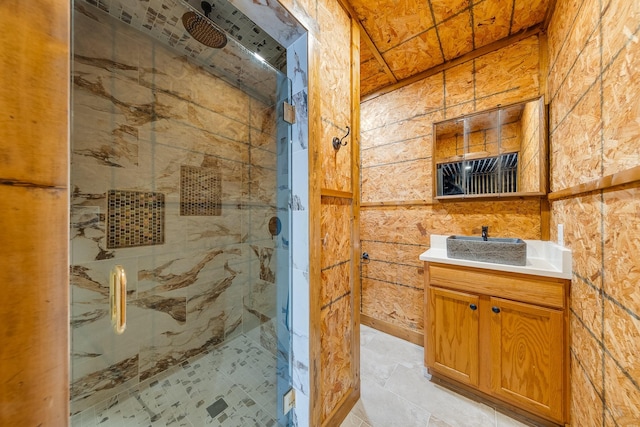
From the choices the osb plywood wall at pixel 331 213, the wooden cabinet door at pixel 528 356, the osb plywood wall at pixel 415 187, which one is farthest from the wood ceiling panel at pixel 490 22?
the wooden cabinet door at pixel 528 356

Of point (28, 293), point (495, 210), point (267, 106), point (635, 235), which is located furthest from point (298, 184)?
point (495, 210)

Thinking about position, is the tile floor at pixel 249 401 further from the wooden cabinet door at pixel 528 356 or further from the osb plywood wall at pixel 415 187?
the osb plywood wall at pixel 415 187

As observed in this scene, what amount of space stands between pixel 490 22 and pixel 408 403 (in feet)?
9.21

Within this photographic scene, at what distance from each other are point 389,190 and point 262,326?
1787 mm

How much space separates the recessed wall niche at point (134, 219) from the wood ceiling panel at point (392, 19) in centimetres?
202

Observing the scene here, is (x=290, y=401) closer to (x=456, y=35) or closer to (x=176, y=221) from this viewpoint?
(x=176, y=221)

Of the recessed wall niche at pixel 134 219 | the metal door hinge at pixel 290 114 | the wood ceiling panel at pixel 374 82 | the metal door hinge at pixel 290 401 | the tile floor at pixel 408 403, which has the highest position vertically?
the wood ceiling panel at pixel 374 82

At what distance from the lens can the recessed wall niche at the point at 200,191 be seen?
1791mm

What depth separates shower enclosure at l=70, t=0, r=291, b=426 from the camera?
1356 millimetres

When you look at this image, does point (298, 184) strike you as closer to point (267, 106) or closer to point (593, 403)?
point (267, 106)

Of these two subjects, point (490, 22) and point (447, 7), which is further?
point (490, 22)

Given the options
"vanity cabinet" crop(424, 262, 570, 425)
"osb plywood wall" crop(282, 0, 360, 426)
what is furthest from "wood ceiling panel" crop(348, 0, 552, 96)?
"vanity cabinet" crop(424, 262, 570, 425)

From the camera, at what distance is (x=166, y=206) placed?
5.60ft

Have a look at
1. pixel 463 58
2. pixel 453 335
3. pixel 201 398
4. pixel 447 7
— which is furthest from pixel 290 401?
pixel 463 58
